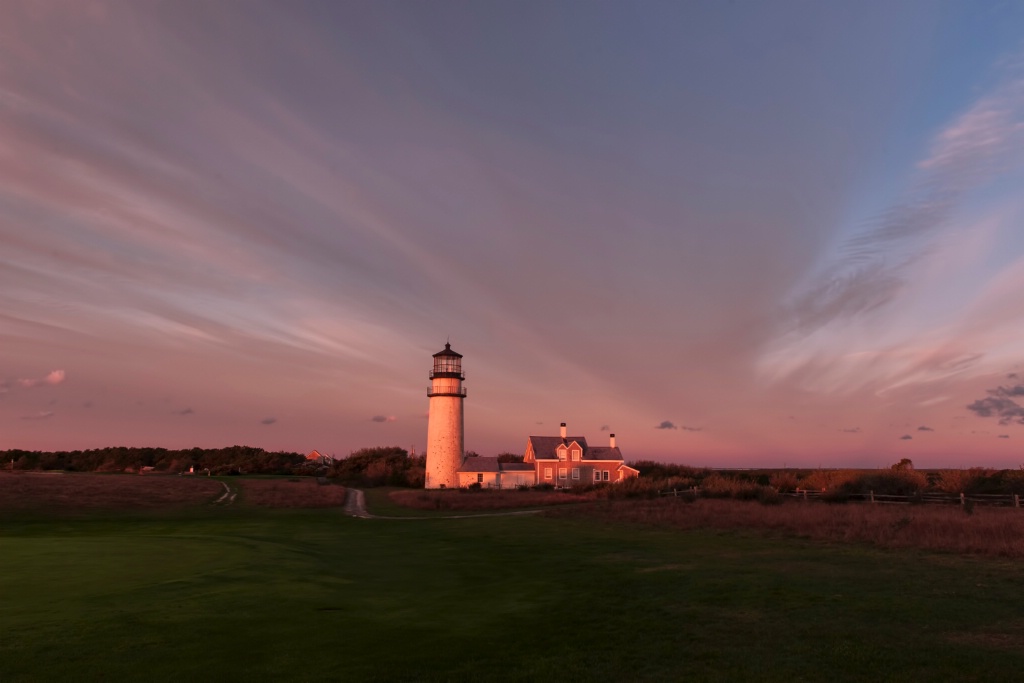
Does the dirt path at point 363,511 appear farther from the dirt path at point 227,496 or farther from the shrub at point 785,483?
the shrub at point 785,483

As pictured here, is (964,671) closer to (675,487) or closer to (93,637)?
(93,637)

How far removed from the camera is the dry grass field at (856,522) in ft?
65.0

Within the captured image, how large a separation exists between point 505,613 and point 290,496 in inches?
1716

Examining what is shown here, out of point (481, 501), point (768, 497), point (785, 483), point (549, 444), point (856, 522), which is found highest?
point (549, 444)

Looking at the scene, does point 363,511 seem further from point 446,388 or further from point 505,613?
point 505,613

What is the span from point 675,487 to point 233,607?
42694 millimetres

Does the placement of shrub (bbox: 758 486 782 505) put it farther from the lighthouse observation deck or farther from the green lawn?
the lighthouse observation deck

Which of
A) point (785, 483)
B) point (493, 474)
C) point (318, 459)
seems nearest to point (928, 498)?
point (785, 483)

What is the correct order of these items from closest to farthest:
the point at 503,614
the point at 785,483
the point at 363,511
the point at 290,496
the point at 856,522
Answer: the point at 503,614 < the point at 856,522 < the point at 363,511 < the point at 785,483 < the point at 290,496

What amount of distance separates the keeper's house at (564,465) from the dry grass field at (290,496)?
57.0ft

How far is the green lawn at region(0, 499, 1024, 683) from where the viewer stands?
9.14 meters

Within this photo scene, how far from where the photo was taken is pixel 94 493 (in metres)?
45.6

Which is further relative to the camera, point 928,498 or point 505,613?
point 928,498

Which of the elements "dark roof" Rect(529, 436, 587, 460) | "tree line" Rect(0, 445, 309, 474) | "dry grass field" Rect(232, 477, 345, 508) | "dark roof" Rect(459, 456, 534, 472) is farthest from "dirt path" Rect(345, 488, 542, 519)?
"tree line" Rect(0, 445, 309, 474)
